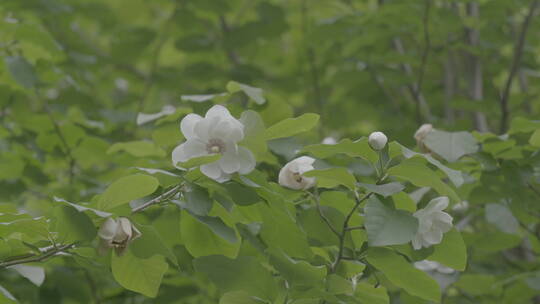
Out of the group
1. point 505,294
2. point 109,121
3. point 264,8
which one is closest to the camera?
point 505,294

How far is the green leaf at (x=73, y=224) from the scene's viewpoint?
1306 mm

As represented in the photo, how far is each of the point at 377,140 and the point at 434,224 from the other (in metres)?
0.25

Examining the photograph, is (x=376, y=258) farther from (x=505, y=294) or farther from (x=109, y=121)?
(x=109, y=121)

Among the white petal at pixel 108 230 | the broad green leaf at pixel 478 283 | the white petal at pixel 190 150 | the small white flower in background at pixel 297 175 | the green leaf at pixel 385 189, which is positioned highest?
the white petal at pixel 190 150

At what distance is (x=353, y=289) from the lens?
140 cm

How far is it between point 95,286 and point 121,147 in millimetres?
838

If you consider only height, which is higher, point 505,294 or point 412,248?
point 412,248

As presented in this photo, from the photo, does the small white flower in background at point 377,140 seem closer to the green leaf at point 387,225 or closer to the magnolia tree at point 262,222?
the magnolia tree at point 262,222

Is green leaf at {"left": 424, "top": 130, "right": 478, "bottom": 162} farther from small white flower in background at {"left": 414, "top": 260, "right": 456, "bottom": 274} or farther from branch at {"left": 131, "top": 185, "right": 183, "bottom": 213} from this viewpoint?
branch at {"left": 131, "top": 185, "right": 183, "bottom": 213}

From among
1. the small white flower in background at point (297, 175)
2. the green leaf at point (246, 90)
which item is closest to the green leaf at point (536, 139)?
the small white flower in background at point (297, 175)

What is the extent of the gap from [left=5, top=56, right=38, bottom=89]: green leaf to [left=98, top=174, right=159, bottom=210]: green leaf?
105 centimetres

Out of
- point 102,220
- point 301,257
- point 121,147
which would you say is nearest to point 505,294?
point 301,257

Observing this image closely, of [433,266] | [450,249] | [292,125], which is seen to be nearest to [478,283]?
[433,266]

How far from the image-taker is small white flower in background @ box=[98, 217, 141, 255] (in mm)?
1307
